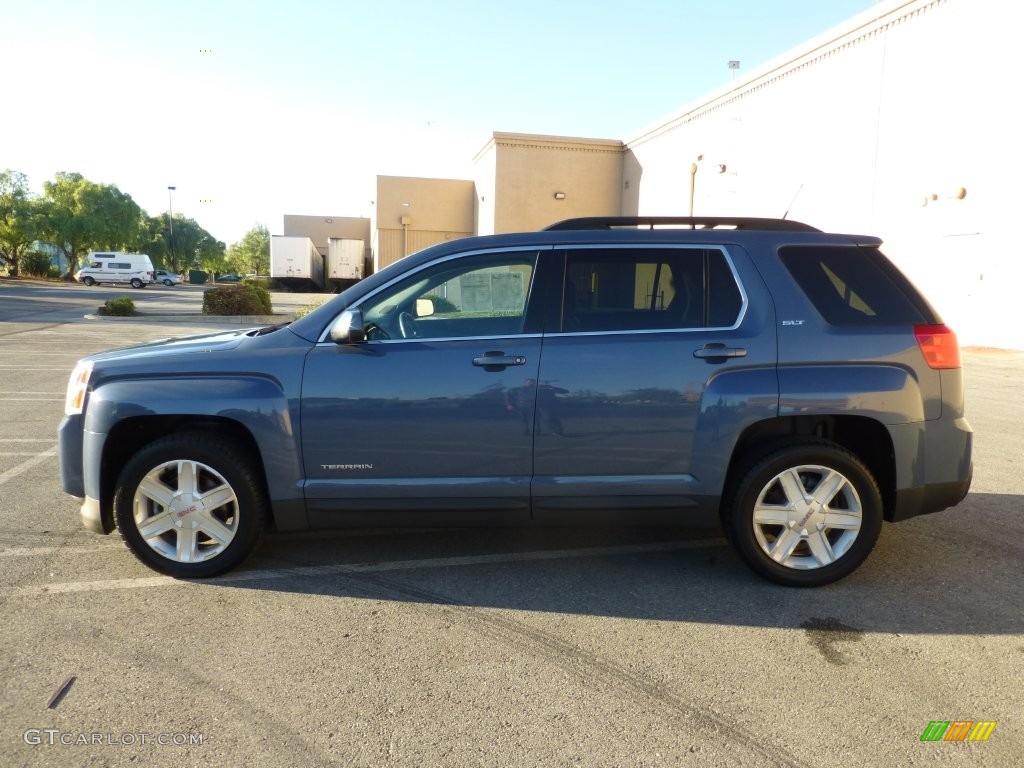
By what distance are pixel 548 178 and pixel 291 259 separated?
76.3 feet

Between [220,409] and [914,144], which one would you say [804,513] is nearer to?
[220,409]

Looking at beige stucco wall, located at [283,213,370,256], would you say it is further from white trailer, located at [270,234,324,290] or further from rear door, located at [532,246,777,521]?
rear door, located at [532,246,777,521]

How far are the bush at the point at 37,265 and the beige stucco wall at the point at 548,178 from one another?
48003 millimetres

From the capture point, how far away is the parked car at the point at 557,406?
3.88 m

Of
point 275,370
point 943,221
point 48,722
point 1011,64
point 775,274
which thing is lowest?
point 48,722

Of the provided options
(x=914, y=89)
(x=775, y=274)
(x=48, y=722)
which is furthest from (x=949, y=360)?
(x=914, y=89)

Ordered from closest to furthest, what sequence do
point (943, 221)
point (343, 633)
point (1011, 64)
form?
1. point (343, 633)
2. point (1011, 64)
3. point (943, 221)

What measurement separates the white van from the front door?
59676 millimetres

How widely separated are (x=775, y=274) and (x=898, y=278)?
69 cm

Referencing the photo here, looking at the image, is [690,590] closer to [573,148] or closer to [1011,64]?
[1011,64]

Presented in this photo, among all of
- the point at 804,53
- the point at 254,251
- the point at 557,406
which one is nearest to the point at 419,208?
the point at 804,53

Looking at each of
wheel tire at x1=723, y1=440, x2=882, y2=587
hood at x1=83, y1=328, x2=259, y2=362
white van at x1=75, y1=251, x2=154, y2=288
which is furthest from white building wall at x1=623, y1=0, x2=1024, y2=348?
white van at x1=75, y1=251, x2=154, y2=288

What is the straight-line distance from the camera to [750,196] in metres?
25.2

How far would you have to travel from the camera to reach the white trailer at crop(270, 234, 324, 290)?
49.5m
